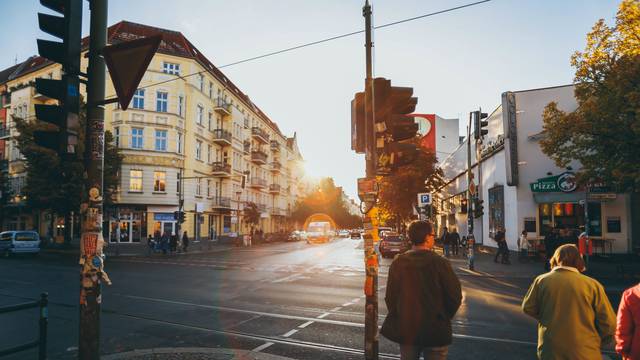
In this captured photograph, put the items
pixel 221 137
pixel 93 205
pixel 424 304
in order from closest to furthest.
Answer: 1. pixel 424 304
2. pixel 93 205
3. pixel 221 137

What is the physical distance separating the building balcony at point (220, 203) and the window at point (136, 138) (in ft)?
35.2

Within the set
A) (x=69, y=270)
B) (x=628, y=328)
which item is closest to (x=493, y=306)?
(x=628, y=328)

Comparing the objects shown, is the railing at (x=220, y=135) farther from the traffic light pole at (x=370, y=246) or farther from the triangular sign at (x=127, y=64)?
the triangular sign at (x=127, y=64)

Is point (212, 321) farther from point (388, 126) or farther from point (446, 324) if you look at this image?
point (446, 324)

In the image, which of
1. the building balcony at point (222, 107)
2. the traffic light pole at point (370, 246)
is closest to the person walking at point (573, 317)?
the traffic light pole at point (370, 246)

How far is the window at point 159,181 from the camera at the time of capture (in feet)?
120

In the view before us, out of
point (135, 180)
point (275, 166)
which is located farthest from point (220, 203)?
point (275, 166)

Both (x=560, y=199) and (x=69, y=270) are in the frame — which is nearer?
(x=69, y=270)

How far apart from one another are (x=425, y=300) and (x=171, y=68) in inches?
1569

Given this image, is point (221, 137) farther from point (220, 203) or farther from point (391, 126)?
point (391, 126)

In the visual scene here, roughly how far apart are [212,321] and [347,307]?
301cm

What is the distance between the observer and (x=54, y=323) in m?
7.85

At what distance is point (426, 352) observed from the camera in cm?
348

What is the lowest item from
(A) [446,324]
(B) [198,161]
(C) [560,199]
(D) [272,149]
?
(A) [446,324]
